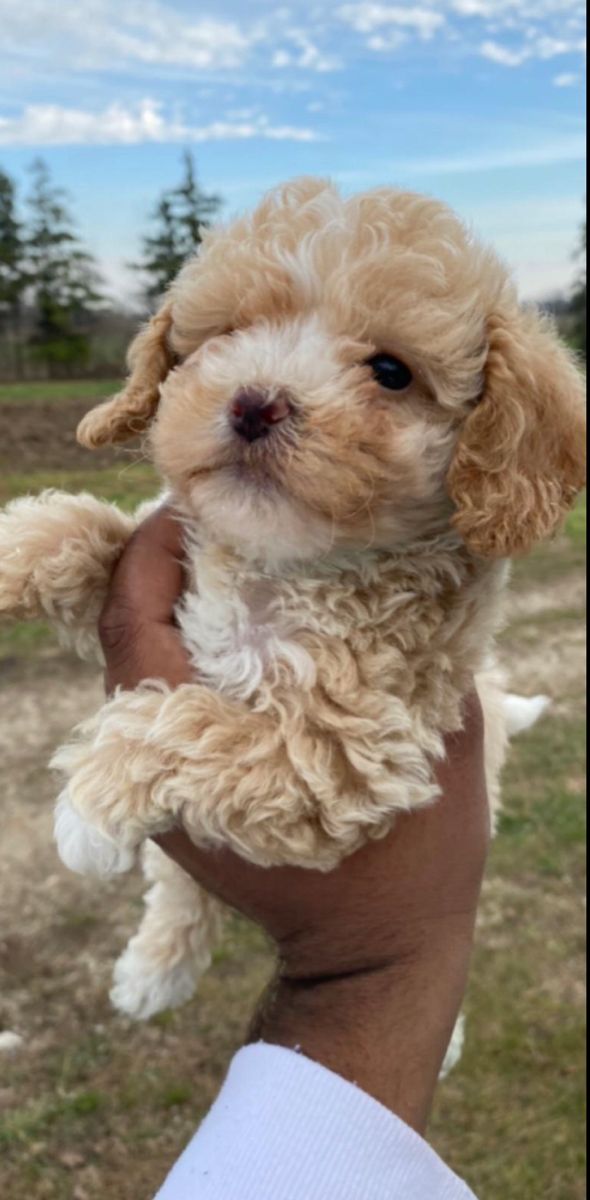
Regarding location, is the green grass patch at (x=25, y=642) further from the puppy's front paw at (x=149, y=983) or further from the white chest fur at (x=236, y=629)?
the white chest fur at (x=236, y=629)

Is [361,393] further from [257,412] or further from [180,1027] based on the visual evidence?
[180,1027]

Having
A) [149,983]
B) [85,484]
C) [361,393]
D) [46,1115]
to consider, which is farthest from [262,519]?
[85,484]

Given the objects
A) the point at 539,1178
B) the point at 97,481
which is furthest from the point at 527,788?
the point at 97,481

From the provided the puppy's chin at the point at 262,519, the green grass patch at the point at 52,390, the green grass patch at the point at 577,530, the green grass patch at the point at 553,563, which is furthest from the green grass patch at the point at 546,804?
the green grass patch at the point at 52,390

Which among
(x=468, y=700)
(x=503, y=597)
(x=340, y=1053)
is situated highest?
(x=503, y=597)

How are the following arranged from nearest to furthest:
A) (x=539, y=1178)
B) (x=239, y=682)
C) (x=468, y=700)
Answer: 1. (x=239, y=682)
2. (x=468, y=700)
3. (x=539, y=1178)

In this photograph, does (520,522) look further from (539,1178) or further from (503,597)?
(539,1178)

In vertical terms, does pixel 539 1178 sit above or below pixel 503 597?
below
